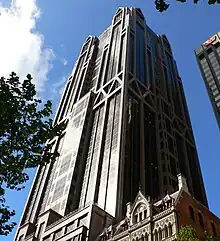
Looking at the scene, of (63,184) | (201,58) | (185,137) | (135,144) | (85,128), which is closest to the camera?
(63,184)

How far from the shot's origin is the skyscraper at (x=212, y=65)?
147m

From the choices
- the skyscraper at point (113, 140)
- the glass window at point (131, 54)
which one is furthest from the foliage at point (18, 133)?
the glass window at point (131, 54)

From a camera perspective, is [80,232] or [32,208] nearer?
[80,232]

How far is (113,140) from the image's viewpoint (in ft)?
281

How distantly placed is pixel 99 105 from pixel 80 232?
174 ft

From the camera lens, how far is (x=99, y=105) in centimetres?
10425


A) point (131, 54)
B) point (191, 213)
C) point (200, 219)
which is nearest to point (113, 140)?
point (191, 213)

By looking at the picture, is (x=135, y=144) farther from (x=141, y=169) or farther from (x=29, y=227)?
(x=29, y=227)

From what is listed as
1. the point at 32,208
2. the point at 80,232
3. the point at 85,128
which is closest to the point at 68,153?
the point at 85,128

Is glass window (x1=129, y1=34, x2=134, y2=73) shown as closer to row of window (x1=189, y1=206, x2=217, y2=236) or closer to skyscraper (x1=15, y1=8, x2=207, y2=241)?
skyscraper (x1=15, y1=8, x2=207, y2=241)

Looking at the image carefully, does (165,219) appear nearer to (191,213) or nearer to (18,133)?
(191,213)

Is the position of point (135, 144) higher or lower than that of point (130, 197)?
higher

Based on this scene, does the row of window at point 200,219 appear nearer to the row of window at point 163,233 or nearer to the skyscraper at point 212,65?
the row of window at point 163,233

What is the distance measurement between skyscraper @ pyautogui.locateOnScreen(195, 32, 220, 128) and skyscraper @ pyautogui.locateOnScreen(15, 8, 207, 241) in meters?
14.6
